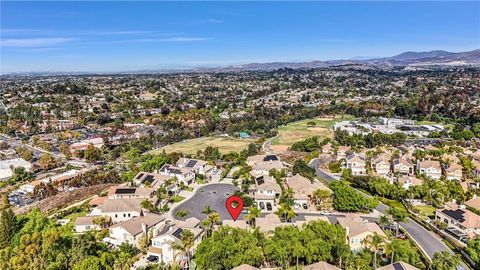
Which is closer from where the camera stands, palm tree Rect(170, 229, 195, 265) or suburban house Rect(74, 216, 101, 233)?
palm tree Rect(170, 229, 195, 265)

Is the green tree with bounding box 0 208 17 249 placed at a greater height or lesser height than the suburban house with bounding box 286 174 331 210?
greater

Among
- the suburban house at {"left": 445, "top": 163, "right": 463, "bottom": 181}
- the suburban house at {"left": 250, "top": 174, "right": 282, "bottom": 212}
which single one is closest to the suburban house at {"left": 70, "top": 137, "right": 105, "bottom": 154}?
the suburban house at {"left": 250, "top": 174, "right": 282, "bottom": 212}

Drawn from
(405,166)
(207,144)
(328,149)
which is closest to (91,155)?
(207,144)

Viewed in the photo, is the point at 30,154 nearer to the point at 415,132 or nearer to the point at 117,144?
the point at 117,144

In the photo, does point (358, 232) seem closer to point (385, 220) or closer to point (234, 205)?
point (385, 220)

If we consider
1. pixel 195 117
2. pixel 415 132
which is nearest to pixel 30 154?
pixel 195 117

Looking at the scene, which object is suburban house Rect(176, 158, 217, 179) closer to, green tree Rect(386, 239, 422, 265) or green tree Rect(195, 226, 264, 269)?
green tree Rect(195, 226, 264, 269)
